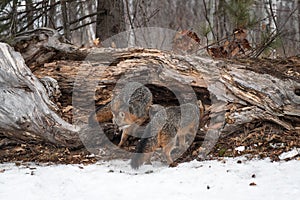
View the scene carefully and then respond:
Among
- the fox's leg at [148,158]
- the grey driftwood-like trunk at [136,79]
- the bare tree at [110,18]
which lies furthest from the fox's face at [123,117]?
the bare tree at [110,18]

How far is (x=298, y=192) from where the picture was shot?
3078mm

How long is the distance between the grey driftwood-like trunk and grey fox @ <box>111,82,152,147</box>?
0.35m

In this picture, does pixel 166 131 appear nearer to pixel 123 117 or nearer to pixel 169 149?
pixel 169 149

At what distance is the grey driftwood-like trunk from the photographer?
445 centimetres

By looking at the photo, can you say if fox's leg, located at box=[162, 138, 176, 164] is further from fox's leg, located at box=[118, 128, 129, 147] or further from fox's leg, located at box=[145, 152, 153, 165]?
fox's leg, located at box=[118, 128, 129, 147]

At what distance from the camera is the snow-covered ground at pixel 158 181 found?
10.5 feet

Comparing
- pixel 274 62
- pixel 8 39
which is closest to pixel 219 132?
pixel 274 62

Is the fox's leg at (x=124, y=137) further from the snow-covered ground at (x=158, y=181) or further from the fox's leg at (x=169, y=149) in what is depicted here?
the fox's leg at (x=169, y=149)

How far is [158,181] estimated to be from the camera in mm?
3527

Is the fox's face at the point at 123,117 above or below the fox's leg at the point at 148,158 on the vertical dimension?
above

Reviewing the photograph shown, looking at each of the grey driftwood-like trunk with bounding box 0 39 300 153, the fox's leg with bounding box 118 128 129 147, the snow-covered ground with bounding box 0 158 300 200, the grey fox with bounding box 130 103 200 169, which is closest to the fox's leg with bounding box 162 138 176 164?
the grey fox with bounding box 130 103 200 169

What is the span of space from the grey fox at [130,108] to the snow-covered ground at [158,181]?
2.10ft

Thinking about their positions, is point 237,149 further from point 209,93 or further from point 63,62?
point 63,62

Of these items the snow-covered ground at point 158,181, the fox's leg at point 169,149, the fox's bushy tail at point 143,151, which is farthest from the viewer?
the fox's leg at point 169,149
